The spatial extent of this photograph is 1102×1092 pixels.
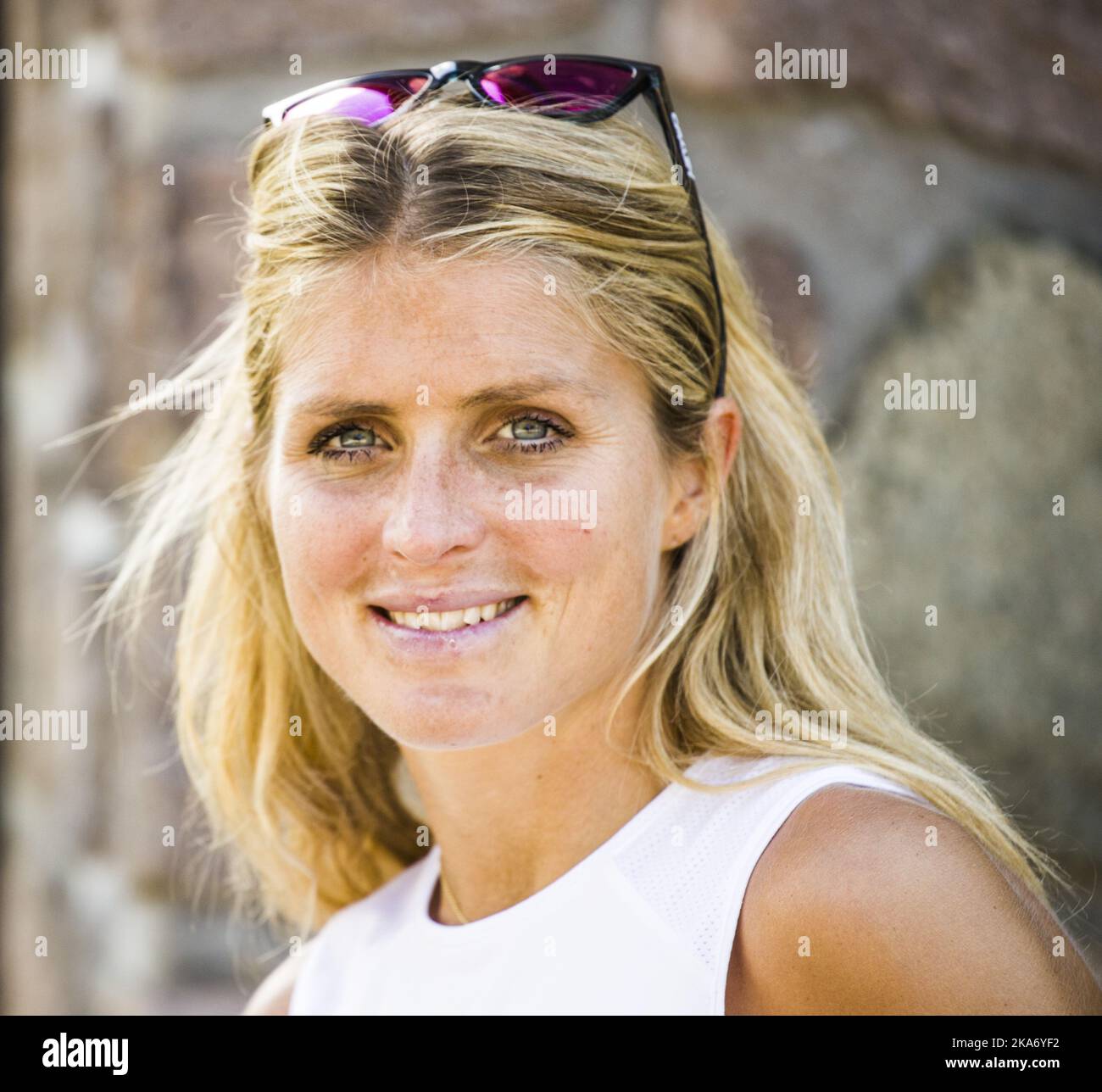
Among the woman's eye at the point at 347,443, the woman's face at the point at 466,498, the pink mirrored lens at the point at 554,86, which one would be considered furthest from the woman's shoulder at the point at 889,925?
the pink mirrored lens at the point at 554,86

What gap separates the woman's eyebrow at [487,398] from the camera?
55.9 inches

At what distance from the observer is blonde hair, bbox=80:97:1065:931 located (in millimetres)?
1476

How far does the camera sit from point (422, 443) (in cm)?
143

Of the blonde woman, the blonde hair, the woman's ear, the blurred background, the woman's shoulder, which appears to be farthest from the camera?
the blurred background

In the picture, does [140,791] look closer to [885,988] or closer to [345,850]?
[345,850]

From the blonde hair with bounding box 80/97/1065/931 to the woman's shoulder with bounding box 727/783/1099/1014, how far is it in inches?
3.4

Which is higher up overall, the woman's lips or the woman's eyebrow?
the woman's eyebrow

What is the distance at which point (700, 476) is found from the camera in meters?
1.63

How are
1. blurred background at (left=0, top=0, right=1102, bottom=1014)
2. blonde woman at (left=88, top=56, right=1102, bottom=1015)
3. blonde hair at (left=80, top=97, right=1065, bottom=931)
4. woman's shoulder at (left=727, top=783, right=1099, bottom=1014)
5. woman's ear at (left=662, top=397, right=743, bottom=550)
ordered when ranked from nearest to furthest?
woman's shoulder at (left=727, top=783, right=1099, bottom=1014)
blonde woman at (left=88, top=56, right=1102, bottom=1015)
blonde hair at (left=80, top=97, right=1065, bottom=931)
woman's ear at (left=662, top=397, right=743, bottom=550)
blurred background at (left=0, top=0, right=1102, bottom=1014)

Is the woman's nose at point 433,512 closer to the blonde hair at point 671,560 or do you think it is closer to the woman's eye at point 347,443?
the woman's eye at point 347,443

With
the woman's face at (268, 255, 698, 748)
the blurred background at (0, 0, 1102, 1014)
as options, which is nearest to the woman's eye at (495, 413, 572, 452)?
the woman's face at (268, 255, 698, 748)

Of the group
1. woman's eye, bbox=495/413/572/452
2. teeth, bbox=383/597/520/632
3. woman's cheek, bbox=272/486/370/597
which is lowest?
teeth, bbox=383/597/520/632

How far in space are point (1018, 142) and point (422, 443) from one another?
36.7 inches

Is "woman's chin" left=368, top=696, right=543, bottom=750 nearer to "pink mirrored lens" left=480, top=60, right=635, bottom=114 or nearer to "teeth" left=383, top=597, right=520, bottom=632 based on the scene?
"teeth" left=383, top=597, right=520, bottom=632
